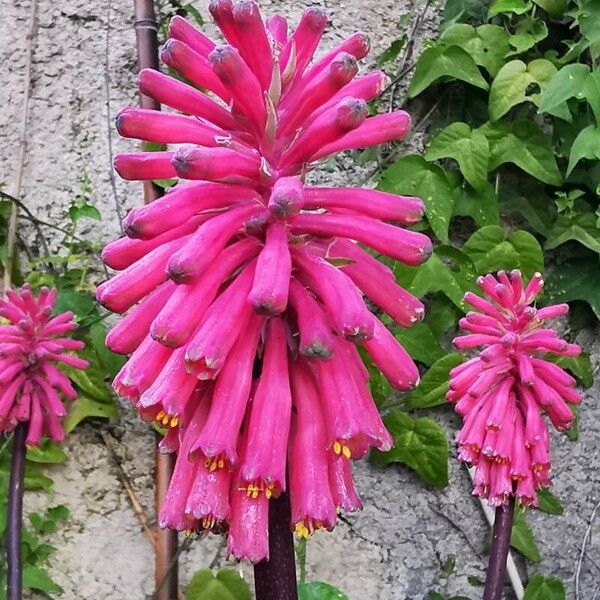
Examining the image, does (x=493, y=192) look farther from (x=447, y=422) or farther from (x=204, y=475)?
(x=204, y=475)

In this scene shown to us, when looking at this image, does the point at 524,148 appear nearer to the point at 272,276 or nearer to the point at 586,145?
the point at 586,145

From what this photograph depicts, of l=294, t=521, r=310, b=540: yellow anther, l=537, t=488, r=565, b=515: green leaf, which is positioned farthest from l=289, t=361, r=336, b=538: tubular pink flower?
l=537, t=488, r=565, b=515: green leaf

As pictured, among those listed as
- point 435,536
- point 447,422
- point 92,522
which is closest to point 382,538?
point 435,536

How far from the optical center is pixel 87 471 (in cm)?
222

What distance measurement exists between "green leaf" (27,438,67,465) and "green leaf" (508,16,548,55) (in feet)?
6.23

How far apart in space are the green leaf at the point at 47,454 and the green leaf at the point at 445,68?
1565 mm

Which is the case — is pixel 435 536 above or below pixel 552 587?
above

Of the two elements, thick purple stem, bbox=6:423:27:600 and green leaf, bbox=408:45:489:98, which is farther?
green leaf, bbox=408:45:489:98

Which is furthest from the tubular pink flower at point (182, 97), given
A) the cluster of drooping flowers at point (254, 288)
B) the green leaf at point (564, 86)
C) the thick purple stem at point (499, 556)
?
the green leaf at point (564, 86)

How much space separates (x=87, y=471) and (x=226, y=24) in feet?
5.09

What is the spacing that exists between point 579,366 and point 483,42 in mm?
1117

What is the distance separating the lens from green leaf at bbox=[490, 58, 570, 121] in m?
2.58

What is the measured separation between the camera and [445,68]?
2.60 metres

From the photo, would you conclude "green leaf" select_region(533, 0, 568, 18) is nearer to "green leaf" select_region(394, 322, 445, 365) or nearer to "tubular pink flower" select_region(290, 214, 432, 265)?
"green leaf" select_region(394, 322, 445, 365)
